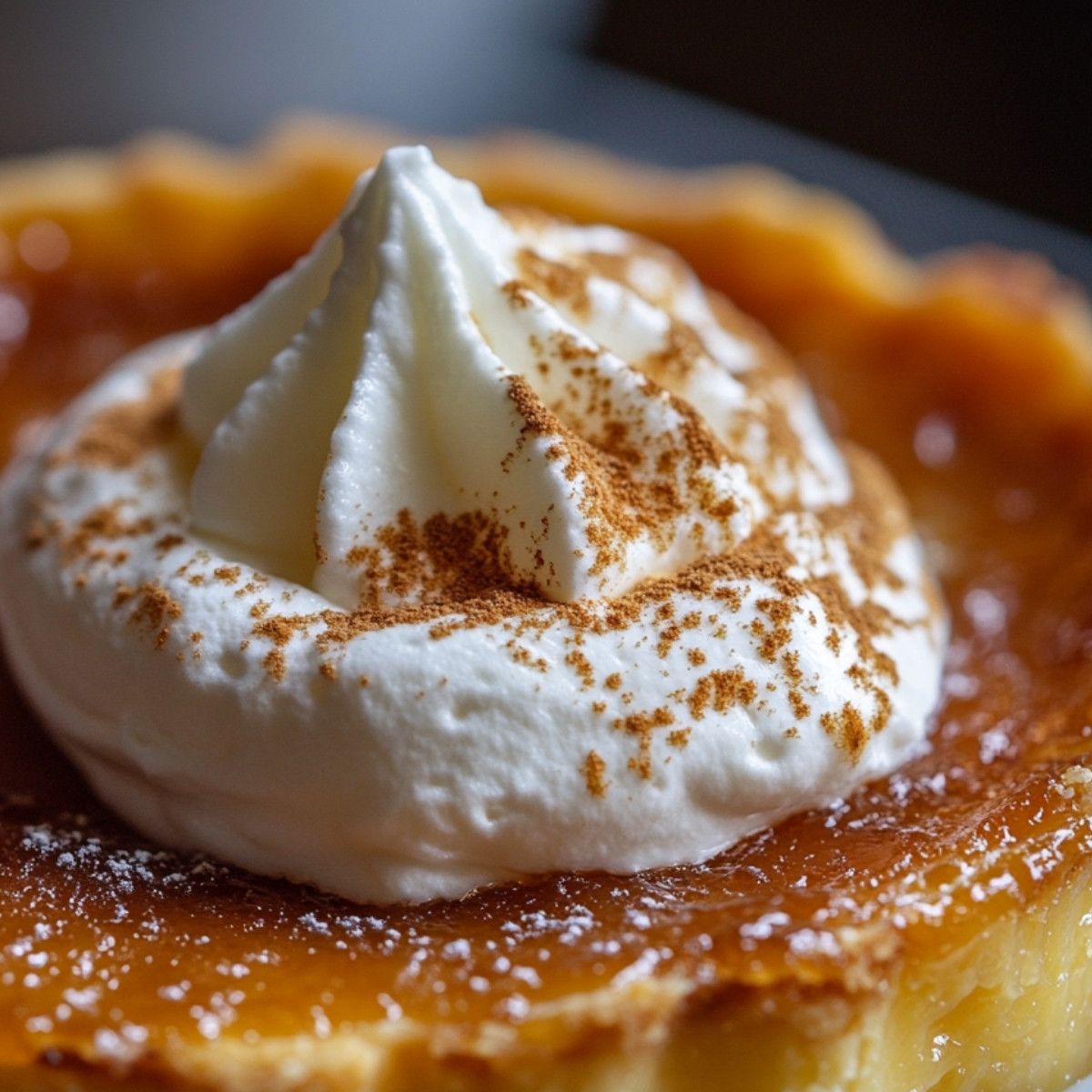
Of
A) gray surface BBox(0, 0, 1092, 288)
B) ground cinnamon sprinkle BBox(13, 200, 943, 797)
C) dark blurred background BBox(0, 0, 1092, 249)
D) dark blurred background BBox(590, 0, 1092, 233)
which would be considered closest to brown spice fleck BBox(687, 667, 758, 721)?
ground cinnamon sprinkle BBox(13, 200, 943, 797)

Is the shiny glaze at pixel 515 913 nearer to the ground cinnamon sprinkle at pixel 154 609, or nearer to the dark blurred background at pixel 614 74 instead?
the ground cinnamon sprinkle at pixel 154 609

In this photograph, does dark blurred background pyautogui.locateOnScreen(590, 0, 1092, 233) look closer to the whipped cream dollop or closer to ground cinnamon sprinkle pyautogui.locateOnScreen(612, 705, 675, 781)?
the whipped cream dollop

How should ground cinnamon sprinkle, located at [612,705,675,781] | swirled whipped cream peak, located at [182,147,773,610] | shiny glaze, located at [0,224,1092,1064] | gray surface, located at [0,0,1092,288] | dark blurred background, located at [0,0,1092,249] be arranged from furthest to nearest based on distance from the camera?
dark blurred background, located at [0,0,1092,249]
gray surface, located at [0,0,1092,288]
swirled whipped cream peak, located at [182,147,773,610]
ground cinnamon sprinkle, located at [612,705,675,781]
shiny glaze, located at [0,224,1092,1064]

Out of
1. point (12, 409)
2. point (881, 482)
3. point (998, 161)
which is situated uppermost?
point (998, 161)

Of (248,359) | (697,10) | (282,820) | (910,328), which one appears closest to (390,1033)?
(282,820)

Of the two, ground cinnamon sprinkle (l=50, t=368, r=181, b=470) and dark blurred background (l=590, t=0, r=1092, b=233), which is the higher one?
dark blurred background (l=590, t=0, r=1092, b=233)

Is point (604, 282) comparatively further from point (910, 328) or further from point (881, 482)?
point (910, 328)

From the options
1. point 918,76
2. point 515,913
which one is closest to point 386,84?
point 918,76

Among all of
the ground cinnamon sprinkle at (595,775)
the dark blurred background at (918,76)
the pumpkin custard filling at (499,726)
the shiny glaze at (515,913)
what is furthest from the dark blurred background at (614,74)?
the ground cinnamon sprinkle at (595,775)
